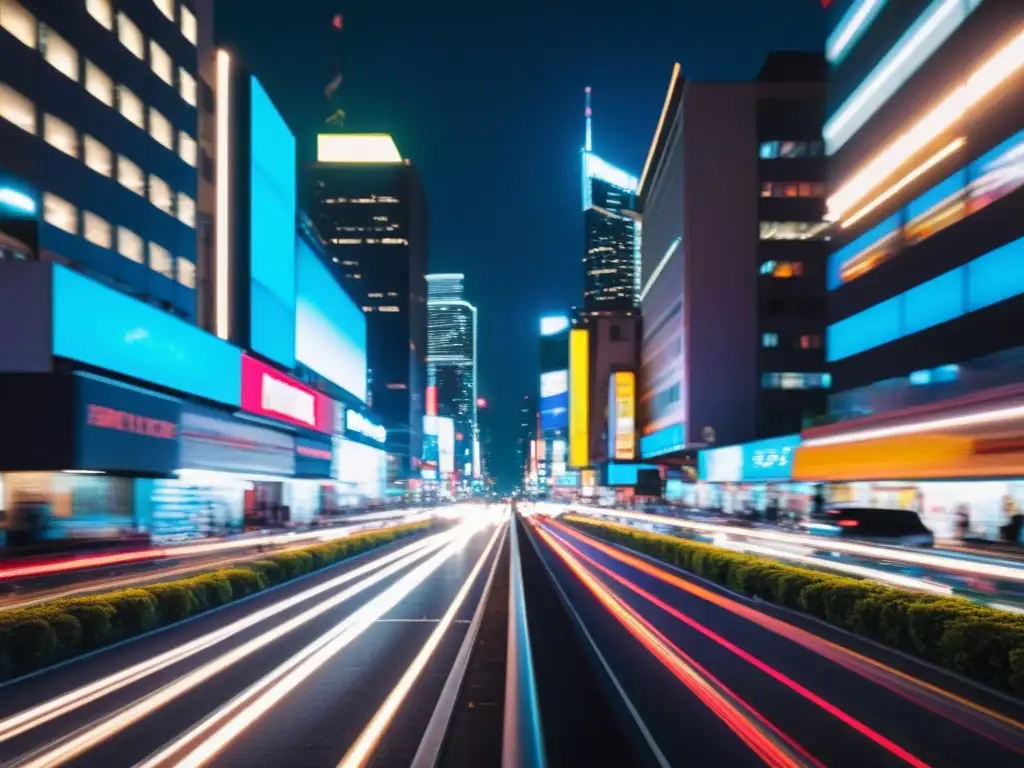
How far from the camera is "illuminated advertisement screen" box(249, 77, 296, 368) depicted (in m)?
56.8

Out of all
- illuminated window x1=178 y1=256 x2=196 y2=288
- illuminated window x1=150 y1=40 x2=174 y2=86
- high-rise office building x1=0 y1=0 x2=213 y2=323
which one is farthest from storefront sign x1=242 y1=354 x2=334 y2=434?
illuminated window x1=150 y1=40 x2=174 y2=86

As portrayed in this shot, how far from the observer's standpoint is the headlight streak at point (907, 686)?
959cm

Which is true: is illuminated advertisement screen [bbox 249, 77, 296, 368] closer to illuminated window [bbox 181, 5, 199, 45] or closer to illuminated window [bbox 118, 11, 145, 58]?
illuminated window [bbox 181, 5, 199, 45]

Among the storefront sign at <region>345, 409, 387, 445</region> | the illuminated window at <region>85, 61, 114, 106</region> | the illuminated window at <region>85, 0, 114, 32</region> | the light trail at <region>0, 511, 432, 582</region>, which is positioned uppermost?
the illuminated window at <region>85, 0, 114, 32</region>

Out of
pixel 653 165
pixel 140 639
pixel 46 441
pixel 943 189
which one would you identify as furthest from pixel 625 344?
pixel 140 639

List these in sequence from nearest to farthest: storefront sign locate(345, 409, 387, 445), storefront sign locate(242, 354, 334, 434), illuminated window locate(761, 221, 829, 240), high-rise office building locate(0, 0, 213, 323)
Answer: high-rise office building locate(0, 0, 213, 323)
storefront sign locate(242, 354, 334, 434)
illuminated window locate(761, 221, 829, 240)
storefront sign locate(345, 409, 387, 445)

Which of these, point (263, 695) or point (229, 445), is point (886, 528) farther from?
point (229, 445)

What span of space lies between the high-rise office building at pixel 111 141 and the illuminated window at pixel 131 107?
1.9 inches

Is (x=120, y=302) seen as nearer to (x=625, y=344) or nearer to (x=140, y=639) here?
(x=140, y=639)

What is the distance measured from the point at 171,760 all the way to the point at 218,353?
43971 millimetres

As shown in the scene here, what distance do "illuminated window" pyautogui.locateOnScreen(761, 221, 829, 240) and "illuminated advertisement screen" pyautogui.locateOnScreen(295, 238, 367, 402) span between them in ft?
134

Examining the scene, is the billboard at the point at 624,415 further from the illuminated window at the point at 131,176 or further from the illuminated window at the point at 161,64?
the illuminated window at the point at 131,176

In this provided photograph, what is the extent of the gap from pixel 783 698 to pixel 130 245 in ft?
129

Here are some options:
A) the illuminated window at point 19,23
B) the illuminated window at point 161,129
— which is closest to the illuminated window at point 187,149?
the illuminated window at point 161,129
